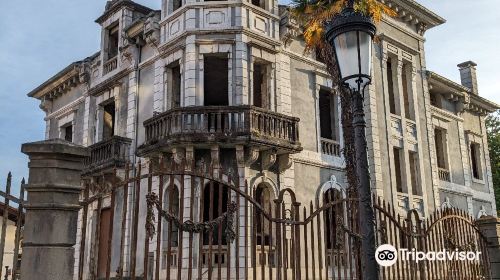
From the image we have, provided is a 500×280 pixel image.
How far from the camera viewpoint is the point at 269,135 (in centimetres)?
1580

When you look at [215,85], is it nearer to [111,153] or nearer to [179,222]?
[111,153]

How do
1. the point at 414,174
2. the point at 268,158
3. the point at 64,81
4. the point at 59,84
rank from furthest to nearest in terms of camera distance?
the point at 59,84 < the point at 64,81 < the point at 414,174 < the point at 268,158

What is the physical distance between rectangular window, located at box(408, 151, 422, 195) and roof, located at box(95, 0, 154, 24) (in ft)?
43.0

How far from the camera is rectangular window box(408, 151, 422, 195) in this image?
71.0 ft

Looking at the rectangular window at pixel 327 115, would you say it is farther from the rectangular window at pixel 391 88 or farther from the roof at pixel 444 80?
the roof at pixel 444 80

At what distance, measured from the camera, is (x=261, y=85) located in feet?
57.9

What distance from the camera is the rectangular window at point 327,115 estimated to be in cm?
1947

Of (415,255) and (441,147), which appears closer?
(415,255)

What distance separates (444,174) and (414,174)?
3.04 m

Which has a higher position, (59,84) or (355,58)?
(59,84)

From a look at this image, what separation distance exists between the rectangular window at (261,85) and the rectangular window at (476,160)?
15261 mm

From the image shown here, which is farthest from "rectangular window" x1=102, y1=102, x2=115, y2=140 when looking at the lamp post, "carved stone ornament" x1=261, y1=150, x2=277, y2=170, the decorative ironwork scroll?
the lamp post

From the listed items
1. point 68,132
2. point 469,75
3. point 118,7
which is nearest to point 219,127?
point 118,7

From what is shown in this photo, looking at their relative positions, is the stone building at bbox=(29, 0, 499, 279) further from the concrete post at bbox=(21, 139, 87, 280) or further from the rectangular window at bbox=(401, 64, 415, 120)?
the concrete post at bbox=(21, 139, 87, 280)
